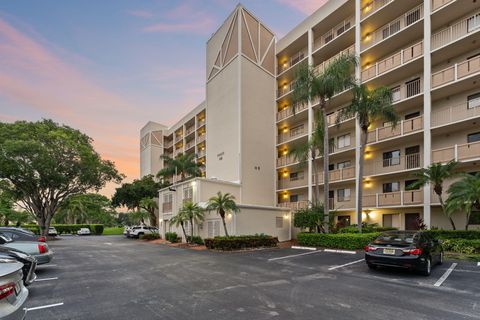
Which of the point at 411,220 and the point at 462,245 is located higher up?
the point at 411,220

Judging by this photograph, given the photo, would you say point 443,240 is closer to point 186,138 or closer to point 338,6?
point 338,6

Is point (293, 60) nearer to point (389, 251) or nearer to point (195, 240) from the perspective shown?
point (195, 240)

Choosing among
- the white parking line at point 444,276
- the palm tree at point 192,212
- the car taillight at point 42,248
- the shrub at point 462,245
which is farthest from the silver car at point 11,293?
the shrub at point 462,245

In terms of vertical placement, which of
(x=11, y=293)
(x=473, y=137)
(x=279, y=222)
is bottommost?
(x=279, y=222)

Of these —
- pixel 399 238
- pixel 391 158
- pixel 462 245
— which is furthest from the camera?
pixel 391 158

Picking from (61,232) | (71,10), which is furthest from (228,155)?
(61,232)

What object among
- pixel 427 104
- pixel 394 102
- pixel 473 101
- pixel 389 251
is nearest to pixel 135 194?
pixel 394 102

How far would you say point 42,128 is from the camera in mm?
27609

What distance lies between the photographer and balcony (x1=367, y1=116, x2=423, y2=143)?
2019cm

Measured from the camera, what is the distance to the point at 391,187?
73.6 feet

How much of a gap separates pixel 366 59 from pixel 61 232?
53.8 meters

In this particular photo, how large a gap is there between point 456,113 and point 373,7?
11810mm

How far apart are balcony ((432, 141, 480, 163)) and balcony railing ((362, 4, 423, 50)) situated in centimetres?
1016

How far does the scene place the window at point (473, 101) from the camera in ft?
60.1
